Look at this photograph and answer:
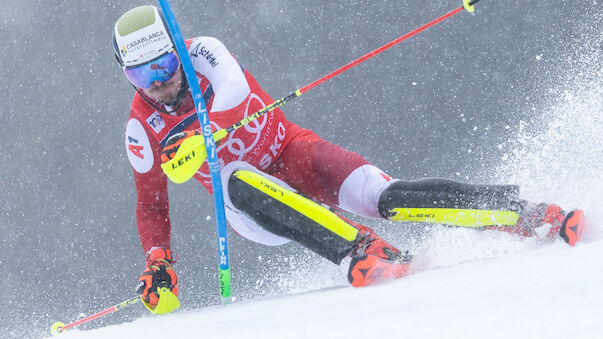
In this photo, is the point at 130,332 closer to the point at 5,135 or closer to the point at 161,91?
the point at 161,91

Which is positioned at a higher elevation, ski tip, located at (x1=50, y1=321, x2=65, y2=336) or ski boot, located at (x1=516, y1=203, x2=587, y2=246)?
ski boot, located at (x1=516, y1=203, x2=587, y2=246)

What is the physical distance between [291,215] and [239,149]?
0.58 metres

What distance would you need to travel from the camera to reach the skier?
190 centimetres

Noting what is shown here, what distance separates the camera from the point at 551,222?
1787mm

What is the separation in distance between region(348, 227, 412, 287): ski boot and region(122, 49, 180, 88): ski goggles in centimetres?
97

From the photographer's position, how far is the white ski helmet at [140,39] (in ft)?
7.68

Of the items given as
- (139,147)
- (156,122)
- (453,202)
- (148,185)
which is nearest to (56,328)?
(148,185)

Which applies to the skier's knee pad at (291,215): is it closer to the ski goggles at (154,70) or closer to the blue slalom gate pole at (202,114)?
the blue slalom gate pole at (202,114)

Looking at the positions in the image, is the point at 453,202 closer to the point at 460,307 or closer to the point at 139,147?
the point at 460,307

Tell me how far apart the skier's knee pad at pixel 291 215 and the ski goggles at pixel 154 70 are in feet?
1.86

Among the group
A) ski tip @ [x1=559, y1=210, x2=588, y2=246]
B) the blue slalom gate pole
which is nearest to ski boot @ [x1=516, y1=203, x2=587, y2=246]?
ski tip @ [x1=559, y1=210, x2=588, y2=246]

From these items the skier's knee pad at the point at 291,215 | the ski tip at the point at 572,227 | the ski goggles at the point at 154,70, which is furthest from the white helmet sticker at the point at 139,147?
the ski tip at the point at 572,227

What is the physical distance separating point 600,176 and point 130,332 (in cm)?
161

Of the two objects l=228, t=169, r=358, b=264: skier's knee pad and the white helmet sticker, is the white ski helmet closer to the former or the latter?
the white helmet sticker
